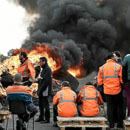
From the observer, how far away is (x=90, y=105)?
6.50 metres

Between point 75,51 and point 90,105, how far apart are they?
13989 millimetres

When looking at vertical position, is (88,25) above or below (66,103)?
above

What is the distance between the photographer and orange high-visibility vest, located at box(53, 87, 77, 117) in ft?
21.2

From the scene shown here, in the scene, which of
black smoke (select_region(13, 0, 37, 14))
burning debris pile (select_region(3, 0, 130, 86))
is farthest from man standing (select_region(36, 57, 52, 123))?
black smoke (select_region(13, 0, 37, 14))

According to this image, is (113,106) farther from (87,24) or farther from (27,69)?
(87,24)

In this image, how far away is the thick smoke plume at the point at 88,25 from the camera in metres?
23.9

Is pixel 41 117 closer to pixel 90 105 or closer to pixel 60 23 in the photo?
pixel 90 105

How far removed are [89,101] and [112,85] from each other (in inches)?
27.8

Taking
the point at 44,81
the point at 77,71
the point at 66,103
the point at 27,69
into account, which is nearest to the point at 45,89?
the point at 44,81

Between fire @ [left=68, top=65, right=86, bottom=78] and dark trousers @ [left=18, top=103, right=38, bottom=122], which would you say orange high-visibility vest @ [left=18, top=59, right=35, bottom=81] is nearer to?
dark trousers @ [left=18, top=103, right=38, bottom=122]

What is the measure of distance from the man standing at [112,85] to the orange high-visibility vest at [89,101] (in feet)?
0.93

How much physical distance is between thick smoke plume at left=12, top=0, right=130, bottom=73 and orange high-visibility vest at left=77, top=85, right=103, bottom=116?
52.0ft

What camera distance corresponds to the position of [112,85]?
642 cm

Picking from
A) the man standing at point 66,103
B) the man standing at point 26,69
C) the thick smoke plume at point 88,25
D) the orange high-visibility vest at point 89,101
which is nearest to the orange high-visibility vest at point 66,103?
the man standing at point 66,103
